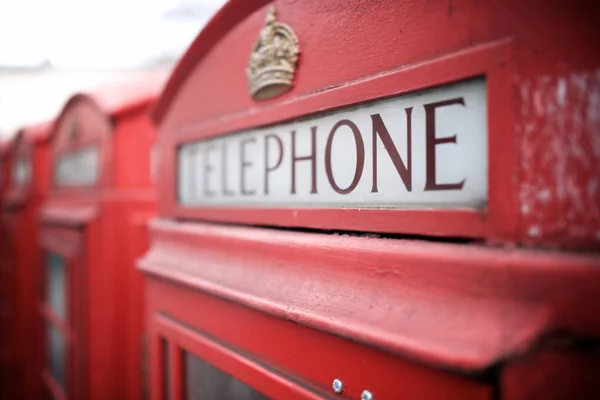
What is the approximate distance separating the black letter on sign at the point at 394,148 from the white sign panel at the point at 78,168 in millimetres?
1561

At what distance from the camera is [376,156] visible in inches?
25.3

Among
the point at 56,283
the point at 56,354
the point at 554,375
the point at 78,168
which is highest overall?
the point at 78,168

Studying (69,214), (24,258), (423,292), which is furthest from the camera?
A: (24,258)

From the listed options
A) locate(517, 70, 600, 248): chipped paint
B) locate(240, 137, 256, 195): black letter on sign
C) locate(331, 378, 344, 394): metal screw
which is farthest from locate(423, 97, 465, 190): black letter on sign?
locate(240, 137, 256, 195): black letter on sign

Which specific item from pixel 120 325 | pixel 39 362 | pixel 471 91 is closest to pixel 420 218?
pixel 471 91

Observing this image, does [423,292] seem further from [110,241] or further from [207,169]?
[110,241]

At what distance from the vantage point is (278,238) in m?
0.80

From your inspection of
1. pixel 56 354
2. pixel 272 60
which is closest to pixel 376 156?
pixel 272 60

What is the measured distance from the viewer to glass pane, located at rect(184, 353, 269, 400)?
0.91 metres

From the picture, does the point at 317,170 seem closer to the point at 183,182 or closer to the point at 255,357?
the point at 255,357

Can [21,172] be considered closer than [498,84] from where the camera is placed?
No

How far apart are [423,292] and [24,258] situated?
3.21 meters

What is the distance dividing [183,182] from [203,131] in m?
0.18

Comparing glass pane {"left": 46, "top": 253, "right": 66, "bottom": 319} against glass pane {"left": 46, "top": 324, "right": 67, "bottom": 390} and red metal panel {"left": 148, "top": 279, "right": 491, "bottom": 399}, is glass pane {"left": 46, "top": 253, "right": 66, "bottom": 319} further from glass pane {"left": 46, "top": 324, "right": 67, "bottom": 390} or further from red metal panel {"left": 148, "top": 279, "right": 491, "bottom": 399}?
red metal panel {"left": 148, "top": 279, "right": 491, "bottom": 399}
